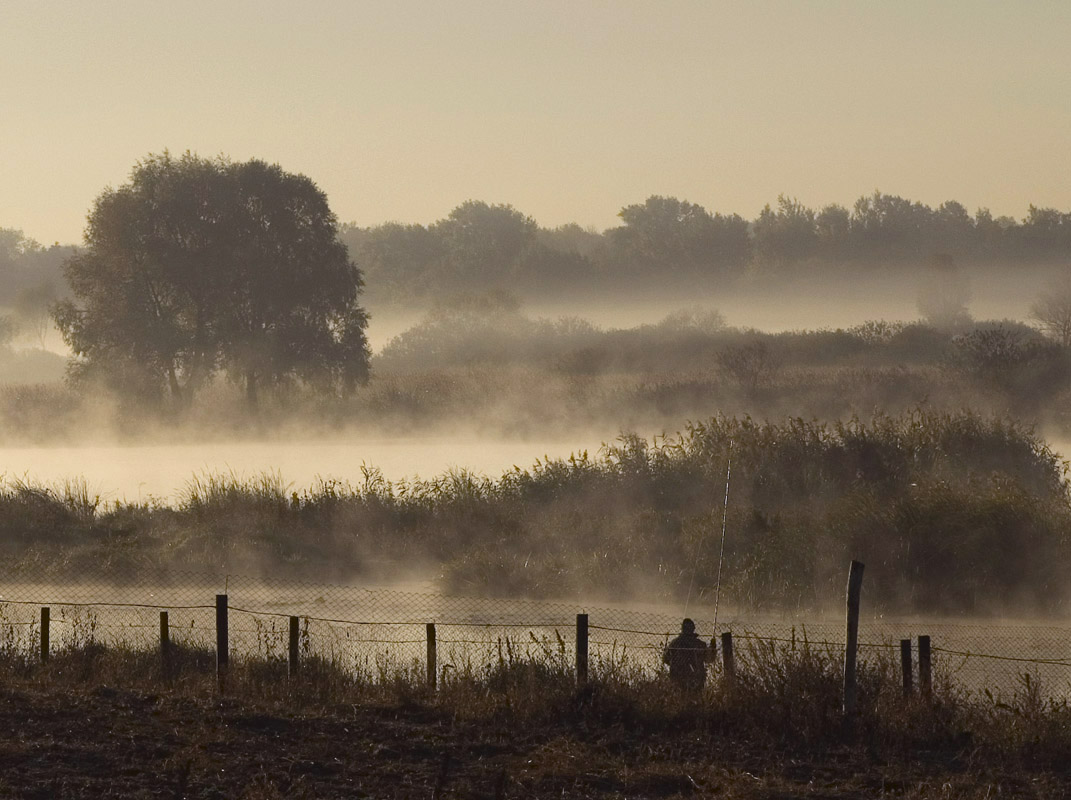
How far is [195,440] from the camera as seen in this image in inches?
1855

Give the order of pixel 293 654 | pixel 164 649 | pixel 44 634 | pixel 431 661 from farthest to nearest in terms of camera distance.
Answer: pixel 44 634 < pixel 164 649 < pixel 293 654 < pixel 431 661

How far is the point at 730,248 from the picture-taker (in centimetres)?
9131

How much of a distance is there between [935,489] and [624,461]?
6536mm

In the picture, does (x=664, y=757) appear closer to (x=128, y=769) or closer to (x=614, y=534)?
(x=128, y=769)

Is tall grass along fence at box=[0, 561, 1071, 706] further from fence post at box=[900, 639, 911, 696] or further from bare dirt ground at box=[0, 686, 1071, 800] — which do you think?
bare dirt ground at box=[0, 686, 1071, 800]

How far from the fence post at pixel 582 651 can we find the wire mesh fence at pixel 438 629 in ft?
0.52

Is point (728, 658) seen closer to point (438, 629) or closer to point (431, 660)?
point (431, 660)

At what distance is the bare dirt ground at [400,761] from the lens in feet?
35.3

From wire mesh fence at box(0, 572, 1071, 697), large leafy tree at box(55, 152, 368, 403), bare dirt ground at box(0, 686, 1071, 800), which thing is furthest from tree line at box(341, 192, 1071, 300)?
bare dirt ground at box(0, 686, 1071, 800)

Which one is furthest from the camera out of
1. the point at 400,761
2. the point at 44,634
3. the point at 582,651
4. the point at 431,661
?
the point at 44,634

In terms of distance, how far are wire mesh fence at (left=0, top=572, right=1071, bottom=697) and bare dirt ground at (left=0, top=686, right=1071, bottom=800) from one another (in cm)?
204

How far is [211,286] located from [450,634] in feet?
105

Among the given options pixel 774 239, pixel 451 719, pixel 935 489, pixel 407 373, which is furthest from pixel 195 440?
pixel 774 239

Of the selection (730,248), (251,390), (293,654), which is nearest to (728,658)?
(293,654)
